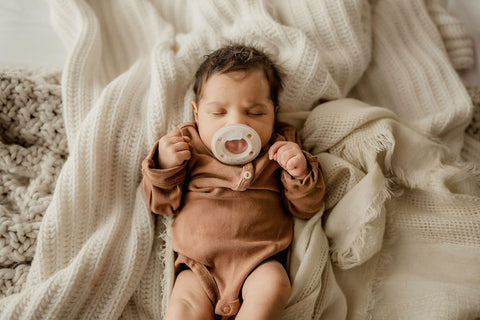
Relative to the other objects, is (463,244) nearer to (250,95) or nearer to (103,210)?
(250,95)

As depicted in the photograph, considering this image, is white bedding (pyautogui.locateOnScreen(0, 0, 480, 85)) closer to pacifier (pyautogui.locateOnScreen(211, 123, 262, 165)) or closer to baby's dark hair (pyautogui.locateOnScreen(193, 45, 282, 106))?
baby's dark hair (pyautogui.locateOnScreen(193, 45, 282, 106))

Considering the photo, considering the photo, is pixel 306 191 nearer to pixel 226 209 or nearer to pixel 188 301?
pixel 226 209

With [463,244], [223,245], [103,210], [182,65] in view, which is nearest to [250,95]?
[182,65]

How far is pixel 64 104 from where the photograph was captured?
1098mm

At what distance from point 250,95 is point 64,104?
21.0 inches

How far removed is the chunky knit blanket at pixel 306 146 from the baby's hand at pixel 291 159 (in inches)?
5.2

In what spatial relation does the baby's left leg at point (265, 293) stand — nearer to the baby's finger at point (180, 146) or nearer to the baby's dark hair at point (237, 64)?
the baby's finger at point (180, 146)

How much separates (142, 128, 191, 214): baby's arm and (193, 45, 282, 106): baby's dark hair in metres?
0.19

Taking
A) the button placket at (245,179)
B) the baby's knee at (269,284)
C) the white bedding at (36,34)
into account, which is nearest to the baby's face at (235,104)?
the button placket at (245,179)

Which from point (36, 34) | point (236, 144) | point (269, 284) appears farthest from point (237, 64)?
point (36, 34)

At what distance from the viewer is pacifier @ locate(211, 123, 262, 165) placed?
947 mm

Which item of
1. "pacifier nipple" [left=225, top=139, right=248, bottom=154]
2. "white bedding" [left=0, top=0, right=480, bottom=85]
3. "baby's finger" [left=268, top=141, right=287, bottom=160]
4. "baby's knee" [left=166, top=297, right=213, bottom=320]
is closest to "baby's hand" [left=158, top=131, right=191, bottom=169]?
"pacifier nipple" [left=225, top=139, right=248, bottom=154]

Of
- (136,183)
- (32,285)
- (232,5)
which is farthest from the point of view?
(232,5)

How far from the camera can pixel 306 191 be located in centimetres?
94
